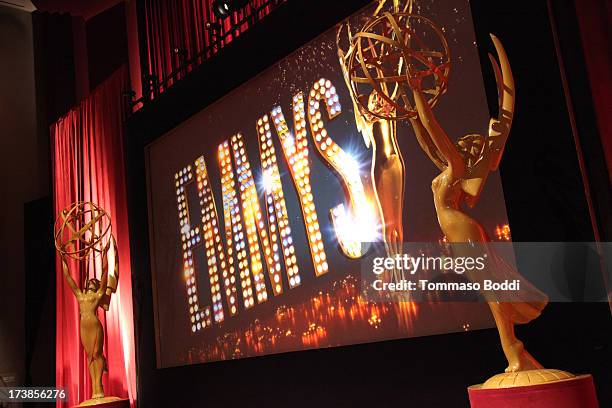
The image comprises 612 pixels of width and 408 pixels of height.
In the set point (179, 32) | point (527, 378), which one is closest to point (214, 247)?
point (179, 32)

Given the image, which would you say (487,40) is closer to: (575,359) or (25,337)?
(575,359)

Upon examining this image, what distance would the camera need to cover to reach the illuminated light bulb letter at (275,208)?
326cm

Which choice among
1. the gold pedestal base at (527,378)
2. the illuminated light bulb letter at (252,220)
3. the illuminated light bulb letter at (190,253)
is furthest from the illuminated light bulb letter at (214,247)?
the gold pedestal base at (527,378)

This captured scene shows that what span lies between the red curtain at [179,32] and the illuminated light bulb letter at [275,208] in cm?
86

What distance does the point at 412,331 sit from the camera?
263cm

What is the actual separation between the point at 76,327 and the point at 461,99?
3730 mm

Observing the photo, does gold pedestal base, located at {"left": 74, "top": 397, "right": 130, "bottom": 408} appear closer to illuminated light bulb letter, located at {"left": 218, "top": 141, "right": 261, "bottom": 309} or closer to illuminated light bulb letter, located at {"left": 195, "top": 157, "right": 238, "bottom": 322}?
illuminated light bulb letter, located at {"left": 195, "top": 157, "right": 238, "bottom": 322}

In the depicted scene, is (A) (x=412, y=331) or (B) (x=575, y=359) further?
(A) (x=412, y=331)

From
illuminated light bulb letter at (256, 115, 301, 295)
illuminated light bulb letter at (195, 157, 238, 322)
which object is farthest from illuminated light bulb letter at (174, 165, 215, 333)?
illuminated light bulb letter at (256, 115, 301, 295)

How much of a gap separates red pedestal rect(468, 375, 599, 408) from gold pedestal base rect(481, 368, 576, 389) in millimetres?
14

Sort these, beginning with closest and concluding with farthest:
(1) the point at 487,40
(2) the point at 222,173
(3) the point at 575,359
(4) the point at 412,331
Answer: (3) the point at 575,359 → (1) the point at 487,40 → (4) the point at 412,331 → (2) the point at 222,173

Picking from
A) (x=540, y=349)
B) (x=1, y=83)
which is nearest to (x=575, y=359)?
(x=540, y=349)

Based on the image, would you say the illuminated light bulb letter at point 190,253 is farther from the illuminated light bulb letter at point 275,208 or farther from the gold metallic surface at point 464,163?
the gold metallic surface at point 464,163

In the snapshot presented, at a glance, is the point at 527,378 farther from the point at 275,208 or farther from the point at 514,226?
the point at 275,208
